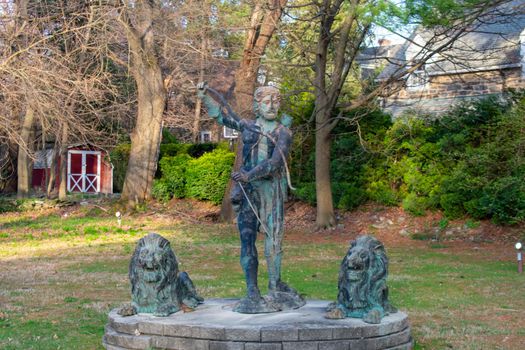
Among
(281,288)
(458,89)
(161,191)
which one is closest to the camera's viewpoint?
(281,288)

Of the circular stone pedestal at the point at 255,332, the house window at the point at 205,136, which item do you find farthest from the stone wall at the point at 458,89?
the house window at the point at 205,136

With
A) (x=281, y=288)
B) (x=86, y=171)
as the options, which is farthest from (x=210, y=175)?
(x=281, y=288)

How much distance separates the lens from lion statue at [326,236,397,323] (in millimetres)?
7066

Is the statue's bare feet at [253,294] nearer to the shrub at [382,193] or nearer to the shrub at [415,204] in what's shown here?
the shrub at [415,204]

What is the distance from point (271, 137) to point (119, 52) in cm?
2181

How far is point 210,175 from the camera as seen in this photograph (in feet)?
93.0

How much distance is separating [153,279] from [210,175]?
827 inches

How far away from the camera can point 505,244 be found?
18062 mm

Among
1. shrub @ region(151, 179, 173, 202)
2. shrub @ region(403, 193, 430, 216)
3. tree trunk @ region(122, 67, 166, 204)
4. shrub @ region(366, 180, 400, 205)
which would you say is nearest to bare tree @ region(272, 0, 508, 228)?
shrub @ region(366, 180, 400, 205)

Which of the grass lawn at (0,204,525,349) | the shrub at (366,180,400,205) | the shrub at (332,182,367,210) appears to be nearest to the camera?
the grass lawn at (0,204,525,349)

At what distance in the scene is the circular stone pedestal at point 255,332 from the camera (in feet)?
21.1

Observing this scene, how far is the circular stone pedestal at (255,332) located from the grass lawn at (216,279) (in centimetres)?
100

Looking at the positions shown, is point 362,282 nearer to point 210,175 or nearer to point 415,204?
point 415,204

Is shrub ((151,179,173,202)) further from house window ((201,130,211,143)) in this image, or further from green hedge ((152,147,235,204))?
house window ((201,130,211,143))
